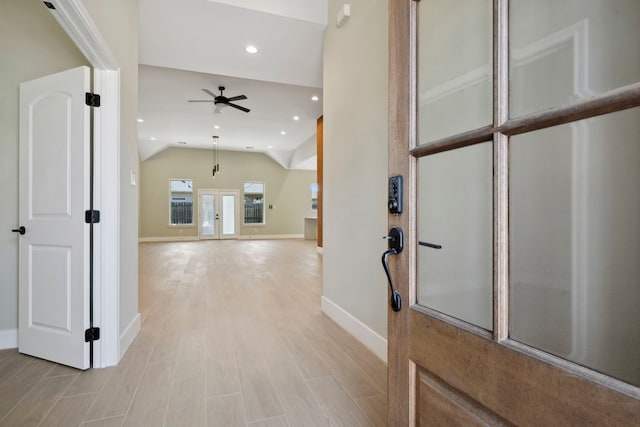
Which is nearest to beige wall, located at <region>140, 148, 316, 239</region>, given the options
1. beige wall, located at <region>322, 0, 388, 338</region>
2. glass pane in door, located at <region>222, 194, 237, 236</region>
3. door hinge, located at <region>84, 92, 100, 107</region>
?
glass pane in door, located at <region>222, 194, 237, 236</region>

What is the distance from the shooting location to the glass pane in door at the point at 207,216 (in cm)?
1233

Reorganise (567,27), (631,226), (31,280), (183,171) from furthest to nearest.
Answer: (183,171), (31,280), (567,27), (631,226)

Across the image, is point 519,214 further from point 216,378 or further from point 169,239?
point 169,239

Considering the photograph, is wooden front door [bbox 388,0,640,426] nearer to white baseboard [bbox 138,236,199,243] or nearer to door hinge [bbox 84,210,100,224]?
door hinge [bbox 84,210,100,224]

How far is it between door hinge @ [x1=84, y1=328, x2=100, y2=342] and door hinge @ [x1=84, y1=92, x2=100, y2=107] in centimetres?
151

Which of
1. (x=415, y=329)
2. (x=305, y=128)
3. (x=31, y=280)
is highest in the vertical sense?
(x=305, y=128)

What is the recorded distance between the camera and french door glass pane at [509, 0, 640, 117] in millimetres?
673

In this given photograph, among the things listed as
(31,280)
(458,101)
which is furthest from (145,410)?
(458,101)

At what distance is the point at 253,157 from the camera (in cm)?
1290

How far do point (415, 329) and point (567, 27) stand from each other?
0.90 metres

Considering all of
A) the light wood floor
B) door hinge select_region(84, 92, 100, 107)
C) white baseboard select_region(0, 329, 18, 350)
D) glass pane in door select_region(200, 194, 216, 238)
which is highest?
door hinge select_region(84, 92, 100, 107)

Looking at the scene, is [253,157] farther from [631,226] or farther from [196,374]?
[631,226]

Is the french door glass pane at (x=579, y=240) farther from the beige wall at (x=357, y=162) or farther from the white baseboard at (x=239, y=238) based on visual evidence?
the white baseboard at (x=239, y=238)

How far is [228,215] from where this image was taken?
12.7 metres
